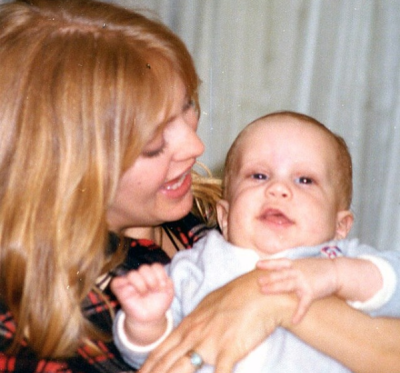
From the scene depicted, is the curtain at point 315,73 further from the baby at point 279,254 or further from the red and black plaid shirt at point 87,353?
the red and black plaid shirt at point 87,353

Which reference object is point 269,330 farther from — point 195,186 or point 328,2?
point 328,2

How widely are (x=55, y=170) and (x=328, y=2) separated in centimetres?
138

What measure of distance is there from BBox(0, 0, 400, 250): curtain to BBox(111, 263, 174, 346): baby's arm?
47.3 inches

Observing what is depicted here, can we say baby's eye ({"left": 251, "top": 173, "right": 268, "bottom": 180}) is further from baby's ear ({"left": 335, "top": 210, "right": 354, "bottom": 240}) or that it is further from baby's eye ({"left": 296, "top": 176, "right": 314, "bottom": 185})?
baby's ear ({"left": 335, "top": 210, "right": 354, "bottom": 240})

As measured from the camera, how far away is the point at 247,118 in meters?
2.36

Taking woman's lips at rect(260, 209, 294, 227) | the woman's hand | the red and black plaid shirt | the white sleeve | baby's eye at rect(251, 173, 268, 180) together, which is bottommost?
the red and black plaid shirt

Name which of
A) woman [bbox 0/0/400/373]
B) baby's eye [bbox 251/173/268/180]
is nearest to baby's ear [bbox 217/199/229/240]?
baby's eye [bbox 251/173/268/180]

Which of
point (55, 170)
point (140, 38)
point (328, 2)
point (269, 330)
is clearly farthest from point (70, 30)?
point (328, 2)

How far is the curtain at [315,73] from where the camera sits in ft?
6.75

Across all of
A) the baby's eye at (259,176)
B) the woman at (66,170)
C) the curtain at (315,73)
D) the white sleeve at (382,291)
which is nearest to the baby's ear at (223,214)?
the baby's eye at (259,176)

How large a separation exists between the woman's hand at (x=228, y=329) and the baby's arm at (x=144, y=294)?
2.8 inches

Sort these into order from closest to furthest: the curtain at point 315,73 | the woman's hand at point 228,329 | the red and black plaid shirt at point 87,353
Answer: the woman's hand at point 228,329
the red and black plaid shirt at point 87,353
the curtain at point 315,73

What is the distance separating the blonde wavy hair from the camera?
3.94ft

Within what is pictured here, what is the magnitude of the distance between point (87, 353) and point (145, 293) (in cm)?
23
